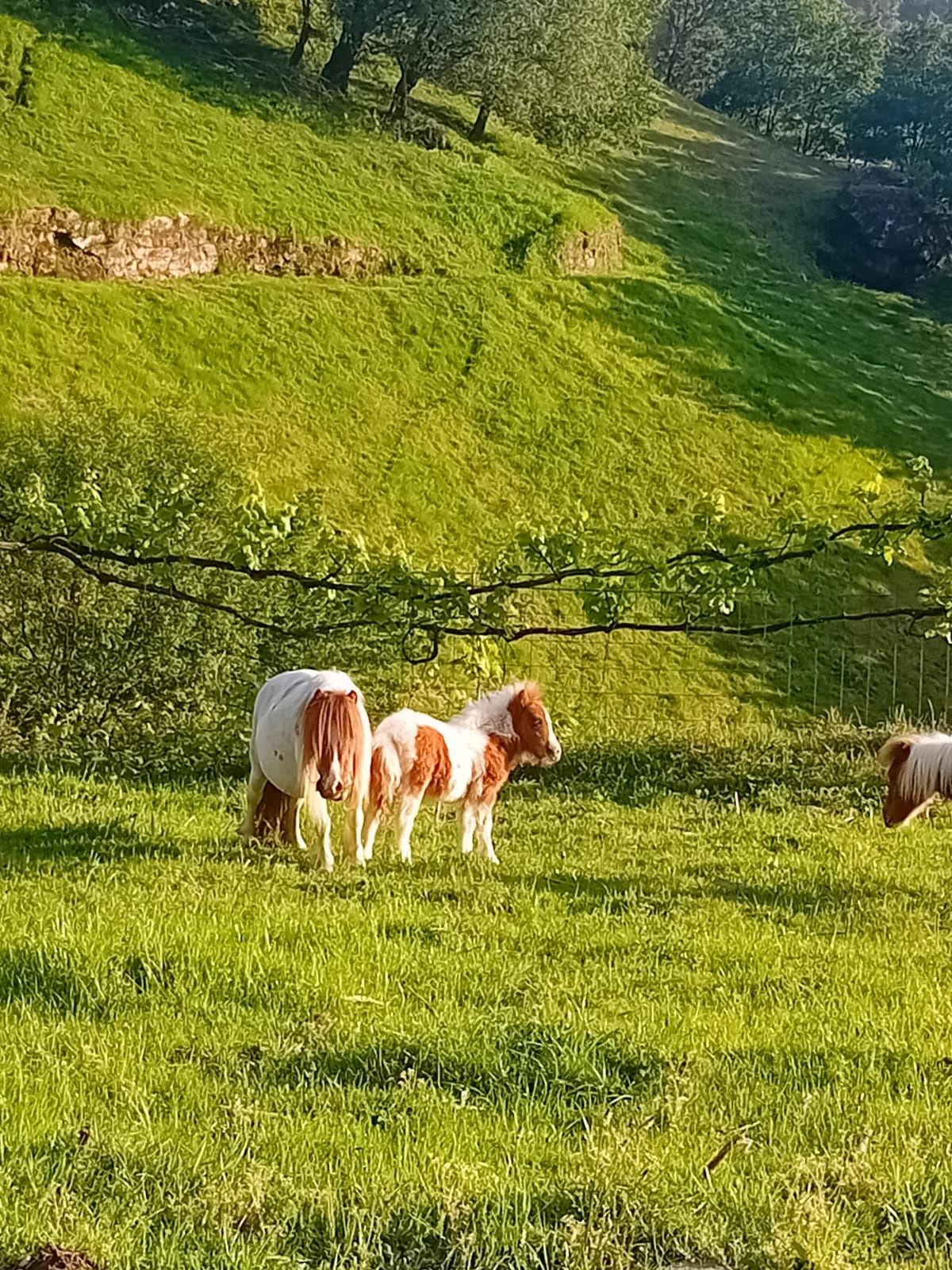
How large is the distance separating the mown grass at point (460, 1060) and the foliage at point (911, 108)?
108220 mm

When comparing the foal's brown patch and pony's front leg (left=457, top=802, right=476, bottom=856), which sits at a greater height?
the foal's brown patch

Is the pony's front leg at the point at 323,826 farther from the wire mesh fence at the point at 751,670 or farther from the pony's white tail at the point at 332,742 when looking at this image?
the wire mesh fence at the point at 751,670

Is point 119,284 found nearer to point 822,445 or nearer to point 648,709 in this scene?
point 648,709

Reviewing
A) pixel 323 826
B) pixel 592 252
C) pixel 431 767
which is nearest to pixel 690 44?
pixel 592 252

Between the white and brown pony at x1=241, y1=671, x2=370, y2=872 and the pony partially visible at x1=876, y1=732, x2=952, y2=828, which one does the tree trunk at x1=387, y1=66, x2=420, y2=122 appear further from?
the white and brown pony at x1=241, y1=671, x2=370, y2=872

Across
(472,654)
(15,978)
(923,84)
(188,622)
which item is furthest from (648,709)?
(923,84)

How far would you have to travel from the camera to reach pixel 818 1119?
5598 mm

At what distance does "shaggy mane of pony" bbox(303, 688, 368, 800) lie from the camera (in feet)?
33.6

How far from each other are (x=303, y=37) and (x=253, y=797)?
2151 inches

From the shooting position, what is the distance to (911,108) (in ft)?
351

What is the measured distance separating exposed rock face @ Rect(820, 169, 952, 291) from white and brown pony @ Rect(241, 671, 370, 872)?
68.5m

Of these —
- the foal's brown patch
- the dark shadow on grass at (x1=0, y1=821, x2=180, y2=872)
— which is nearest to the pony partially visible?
the foal's brown patch

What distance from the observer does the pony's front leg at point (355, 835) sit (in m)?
10.7

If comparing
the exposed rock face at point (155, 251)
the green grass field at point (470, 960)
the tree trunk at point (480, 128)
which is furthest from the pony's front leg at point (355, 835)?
the tree trunk at point (480, 128)
